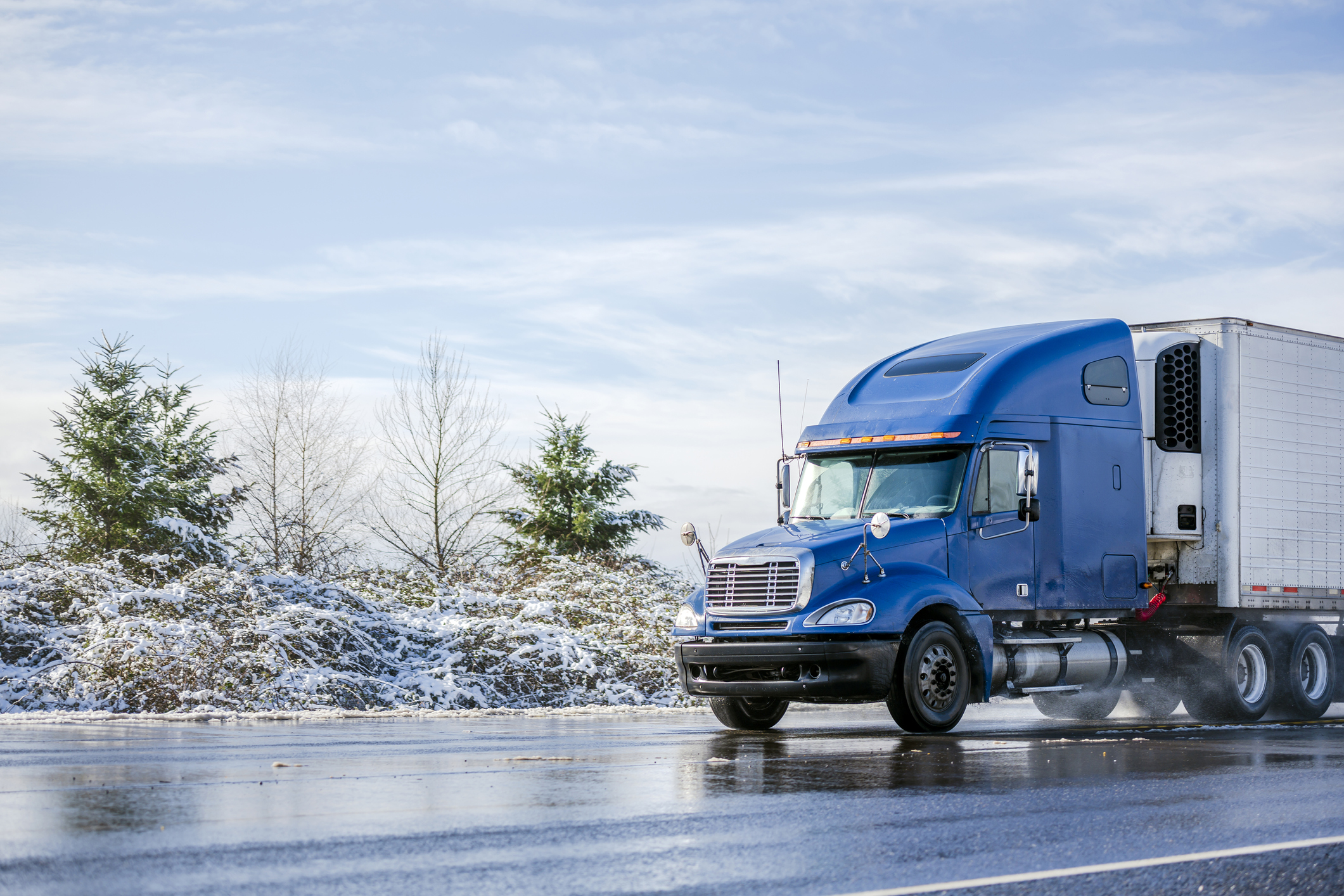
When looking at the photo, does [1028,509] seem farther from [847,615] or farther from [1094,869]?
[1094,869]

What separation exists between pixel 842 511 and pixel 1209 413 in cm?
526

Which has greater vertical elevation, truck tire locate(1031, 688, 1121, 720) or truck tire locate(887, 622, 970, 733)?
truck tire locate(887, 622, 970, 733)

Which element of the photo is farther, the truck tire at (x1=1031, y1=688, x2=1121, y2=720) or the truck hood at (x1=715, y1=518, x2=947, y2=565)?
the truck tire at (x1=1031, y1=688, x2=1121, y2=720)

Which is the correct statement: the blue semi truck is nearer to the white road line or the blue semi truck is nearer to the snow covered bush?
the snow covered bush

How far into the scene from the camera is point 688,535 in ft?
48.7

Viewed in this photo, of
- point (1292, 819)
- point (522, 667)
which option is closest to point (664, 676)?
point (522, 667)

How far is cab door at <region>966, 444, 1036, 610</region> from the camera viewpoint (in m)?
14.6

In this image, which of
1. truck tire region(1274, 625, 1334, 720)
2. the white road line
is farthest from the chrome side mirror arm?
truck tire region(1274, 625, 1334, 720)

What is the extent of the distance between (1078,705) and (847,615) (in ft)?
22.4

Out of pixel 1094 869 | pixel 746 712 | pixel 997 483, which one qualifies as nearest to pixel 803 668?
pixel 746 712

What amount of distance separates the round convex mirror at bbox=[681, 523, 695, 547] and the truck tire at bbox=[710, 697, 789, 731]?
1.61 meters

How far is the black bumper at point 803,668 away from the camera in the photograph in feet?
43.1

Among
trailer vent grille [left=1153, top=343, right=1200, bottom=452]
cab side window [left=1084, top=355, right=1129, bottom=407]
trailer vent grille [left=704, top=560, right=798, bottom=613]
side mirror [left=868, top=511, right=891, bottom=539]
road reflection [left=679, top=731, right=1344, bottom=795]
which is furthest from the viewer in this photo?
trailer vent grille [left=1153, top=343, right=1200, bottom=452]

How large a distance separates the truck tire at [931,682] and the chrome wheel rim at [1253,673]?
17.6ft
